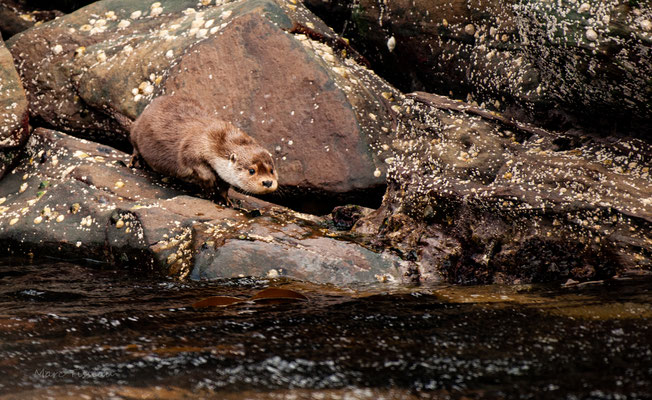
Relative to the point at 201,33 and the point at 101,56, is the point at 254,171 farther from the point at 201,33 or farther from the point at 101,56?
the point at 101,56

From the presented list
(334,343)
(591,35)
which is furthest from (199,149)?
(591,35)

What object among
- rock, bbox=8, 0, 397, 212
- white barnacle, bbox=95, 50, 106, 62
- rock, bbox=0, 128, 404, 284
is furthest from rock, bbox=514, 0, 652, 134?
white barnacle, bbox=95, 50, 106, 62

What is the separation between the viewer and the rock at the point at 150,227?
4.87m

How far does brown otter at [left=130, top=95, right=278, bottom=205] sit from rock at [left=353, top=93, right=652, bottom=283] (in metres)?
1.03

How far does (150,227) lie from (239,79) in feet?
6.19

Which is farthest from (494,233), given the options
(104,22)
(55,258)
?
(104,22)

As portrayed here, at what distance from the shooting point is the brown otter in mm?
5797

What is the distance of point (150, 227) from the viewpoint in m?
5.21

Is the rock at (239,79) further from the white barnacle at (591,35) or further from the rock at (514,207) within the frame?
the white barnacle at (591,35)

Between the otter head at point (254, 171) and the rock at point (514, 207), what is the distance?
88cm

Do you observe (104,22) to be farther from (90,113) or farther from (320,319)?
(320,319)

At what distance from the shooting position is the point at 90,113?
270 inches

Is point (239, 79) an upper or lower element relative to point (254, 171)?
upper

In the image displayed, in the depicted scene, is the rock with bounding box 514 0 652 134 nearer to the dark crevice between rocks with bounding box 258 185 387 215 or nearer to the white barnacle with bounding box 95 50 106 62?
the dark crevice between rocks with bounding box 258 185 387 215
